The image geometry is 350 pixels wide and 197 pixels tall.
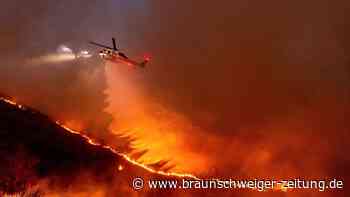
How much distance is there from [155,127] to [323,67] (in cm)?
546

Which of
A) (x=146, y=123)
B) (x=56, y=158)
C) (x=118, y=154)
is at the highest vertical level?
(x=146, y=123)

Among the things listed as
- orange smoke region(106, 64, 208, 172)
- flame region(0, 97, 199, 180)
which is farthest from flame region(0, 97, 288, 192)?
orange smoke region(106, 64, 208, 172)

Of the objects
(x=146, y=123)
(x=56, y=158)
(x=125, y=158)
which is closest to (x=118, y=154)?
(x=125, y=158)

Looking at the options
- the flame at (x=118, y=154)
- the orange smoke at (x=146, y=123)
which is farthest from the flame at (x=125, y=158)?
the orange smoke at (x=146, y=123)

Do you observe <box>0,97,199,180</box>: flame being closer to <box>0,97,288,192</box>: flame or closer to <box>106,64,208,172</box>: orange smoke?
<box>0,97,288,192</box>: flame

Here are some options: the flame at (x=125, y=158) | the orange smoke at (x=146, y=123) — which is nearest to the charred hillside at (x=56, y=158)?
the flame at (x=125, y=158)

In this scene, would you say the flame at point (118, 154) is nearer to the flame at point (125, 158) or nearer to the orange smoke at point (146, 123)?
the flame at point (125, 158)

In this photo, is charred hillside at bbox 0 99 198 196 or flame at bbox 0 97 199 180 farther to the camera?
flame at bbox 0 97 199 180

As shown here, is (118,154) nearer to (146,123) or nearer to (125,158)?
(125,158)

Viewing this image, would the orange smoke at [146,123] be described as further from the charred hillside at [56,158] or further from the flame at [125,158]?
the charred hillside at [56,158]

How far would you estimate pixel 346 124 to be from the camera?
51.3ft

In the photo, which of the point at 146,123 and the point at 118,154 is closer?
the point at 146,123

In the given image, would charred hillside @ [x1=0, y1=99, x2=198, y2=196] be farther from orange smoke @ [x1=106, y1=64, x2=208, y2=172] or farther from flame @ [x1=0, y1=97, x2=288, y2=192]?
orange smoke @ [x1=106, y1=64, x2=208, y2=172]

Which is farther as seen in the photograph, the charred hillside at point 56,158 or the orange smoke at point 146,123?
the orange smoke at point 146,123
